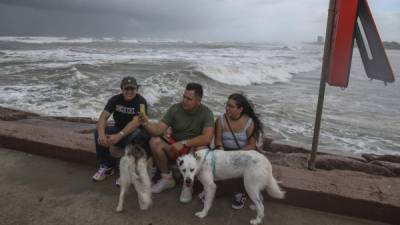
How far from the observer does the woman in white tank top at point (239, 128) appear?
12.2 feet

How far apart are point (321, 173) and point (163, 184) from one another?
186 centimetres

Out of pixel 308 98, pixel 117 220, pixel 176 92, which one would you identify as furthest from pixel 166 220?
pixel 308 98

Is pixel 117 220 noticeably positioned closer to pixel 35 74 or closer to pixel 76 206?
pixel 76 206

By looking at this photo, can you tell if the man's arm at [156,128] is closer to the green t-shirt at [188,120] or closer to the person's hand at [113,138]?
the green t-shirt at [188,120]

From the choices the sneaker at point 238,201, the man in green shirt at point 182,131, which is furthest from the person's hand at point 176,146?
the sneaker at point 238,201

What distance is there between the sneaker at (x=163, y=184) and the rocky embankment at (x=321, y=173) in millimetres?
1088

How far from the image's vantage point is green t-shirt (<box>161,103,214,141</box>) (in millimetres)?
3879

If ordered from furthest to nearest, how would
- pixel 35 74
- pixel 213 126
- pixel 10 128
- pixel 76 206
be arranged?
pixel 35 74 → pixel 10 128 → pixel 213 126 → pixel 76 206

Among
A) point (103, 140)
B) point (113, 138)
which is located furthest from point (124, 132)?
point (103, 140)

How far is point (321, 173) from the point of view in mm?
4035

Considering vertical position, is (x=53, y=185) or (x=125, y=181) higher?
(x=125, y=181)

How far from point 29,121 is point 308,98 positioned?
9.44m

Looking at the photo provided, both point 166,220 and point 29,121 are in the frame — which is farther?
point 29,121

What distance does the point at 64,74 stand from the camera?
631 inches
